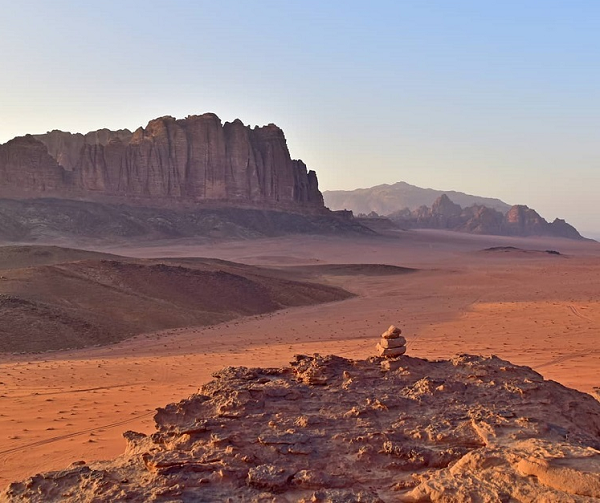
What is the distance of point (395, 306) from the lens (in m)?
29.3

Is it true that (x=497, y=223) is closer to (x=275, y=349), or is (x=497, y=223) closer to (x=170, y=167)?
(x=170, y=167)

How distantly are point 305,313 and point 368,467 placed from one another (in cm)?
2156

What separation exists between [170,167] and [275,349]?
253 ft

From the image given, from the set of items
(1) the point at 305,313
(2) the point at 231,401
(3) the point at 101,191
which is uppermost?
(3) the point at 101,191

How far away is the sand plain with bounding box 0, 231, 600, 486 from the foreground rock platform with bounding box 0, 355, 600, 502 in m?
2.00

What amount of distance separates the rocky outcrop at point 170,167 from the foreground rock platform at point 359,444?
78.2 meters

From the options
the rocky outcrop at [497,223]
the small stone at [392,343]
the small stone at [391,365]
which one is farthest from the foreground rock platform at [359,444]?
the rocky outcrop at [497,223]

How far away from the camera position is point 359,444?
5.95m

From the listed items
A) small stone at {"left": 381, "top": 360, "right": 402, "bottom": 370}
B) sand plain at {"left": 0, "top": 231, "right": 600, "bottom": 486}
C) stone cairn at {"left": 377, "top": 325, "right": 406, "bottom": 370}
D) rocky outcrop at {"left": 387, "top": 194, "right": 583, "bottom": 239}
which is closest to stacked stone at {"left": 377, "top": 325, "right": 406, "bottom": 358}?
stone cairn at {"left": 377, "top": 325, "right": 406, "bottom": 370}

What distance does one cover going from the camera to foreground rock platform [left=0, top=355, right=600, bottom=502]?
4969 mm

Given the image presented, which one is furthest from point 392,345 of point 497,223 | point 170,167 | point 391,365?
point 497,223

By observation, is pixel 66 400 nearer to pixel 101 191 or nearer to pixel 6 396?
pixel 6 396

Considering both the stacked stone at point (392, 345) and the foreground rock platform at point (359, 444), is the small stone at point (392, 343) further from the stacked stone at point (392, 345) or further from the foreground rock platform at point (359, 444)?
the foreground rock platform at point (359, 444)

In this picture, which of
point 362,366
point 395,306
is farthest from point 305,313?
point 362,366
